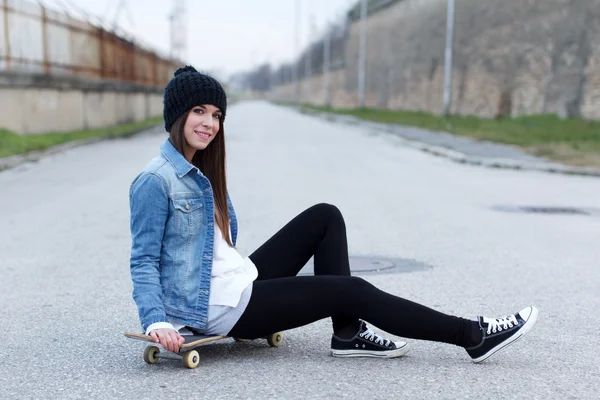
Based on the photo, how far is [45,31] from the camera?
20.9 m

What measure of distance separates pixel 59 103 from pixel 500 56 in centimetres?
2068

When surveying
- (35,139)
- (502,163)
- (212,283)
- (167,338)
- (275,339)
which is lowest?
(502,163)

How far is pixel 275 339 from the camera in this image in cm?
418

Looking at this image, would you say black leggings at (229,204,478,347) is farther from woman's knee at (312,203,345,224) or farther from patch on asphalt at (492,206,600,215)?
patch on asphalt at (492,206,600,215)

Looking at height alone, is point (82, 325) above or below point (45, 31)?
below

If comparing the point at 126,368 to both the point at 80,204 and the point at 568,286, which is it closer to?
the point at 568,286

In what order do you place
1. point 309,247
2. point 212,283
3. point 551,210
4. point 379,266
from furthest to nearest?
point 551,210, point 379,266, point 309,247, point 212,283

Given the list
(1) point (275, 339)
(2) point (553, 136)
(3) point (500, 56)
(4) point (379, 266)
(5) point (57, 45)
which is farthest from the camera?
(3) point (500, 56)

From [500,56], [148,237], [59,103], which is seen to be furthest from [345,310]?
[500,56]

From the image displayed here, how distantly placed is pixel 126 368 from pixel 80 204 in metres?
6.38

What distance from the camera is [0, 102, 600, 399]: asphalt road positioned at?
3.64 meters

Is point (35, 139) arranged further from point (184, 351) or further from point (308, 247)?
point (184, 351)

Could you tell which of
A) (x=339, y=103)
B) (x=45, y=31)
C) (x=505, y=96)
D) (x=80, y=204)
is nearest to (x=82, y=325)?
(x=80, y=204)

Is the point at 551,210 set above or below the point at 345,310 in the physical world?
below
